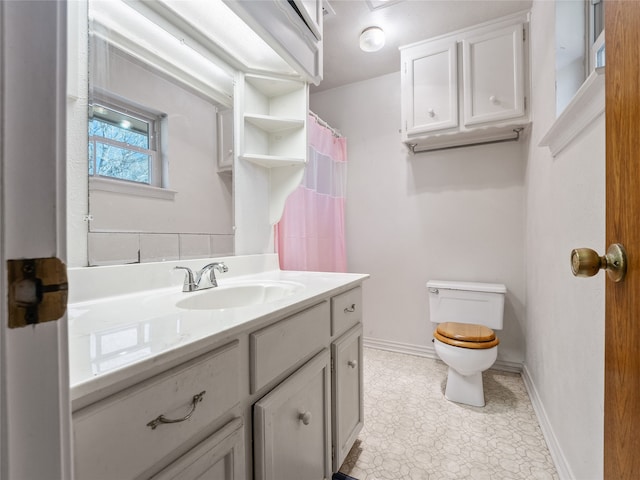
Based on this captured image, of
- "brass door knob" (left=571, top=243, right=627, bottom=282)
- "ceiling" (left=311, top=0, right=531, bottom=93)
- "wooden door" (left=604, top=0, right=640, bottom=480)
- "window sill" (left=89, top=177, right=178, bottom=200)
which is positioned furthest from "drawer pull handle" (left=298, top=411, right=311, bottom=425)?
"ceiling" (left=311, top=0, right=531, bottom=93)

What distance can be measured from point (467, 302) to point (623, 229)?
1694 millimetres

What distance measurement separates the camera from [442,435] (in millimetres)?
1418

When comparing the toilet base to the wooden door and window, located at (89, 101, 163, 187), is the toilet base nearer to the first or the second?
the wooden door

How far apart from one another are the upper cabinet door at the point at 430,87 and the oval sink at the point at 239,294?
1542 millimetres

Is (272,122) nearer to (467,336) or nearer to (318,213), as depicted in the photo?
(318,213)

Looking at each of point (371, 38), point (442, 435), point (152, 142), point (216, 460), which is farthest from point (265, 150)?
point (442, 435)

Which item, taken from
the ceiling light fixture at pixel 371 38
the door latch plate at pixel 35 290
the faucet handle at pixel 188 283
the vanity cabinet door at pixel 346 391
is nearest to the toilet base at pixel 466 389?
the vanity cabinet door at pixel 346 391

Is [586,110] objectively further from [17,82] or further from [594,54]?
[17,82]

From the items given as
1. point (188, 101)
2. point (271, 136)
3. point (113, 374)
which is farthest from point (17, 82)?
point (271, 136)

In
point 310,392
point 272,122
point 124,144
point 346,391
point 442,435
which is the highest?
point 272,122

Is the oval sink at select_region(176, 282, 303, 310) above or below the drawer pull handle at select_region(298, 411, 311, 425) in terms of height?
above

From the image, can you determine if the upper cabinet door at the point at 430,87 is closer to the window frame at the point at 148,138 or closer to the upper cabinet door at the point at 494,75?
the upper cabinet door at the point at 494,75

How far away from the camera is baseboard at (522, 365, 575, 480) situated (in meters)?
1.12

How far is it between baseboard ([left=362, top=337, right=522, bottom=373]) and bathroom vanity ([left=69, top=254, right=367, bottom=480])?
3.96 ft
